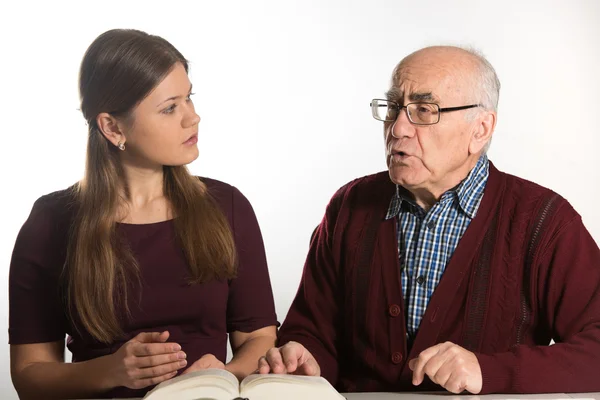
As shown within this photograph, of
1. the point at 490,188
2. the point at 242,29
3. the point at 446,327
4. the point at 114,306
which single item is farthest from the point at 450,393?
the point at 242,29

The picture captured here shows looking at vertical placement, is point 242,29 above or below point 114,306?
above

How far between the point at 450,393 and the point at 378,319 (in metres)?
0.39

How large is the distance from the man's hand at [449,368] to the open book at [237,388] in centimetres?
23

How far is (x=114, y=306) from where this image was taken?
2.79 meters

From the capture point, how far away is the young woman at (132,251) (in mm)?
2764

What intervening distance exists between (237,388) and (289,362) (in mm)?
330

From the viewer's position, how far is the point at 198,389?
2016mm

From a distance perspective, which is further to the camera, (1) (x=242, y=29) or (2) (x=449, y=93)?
(1) (x=242, y=29)

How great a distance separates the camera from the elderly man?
2.51 metres

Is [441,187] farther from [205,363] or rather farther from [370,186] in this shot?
[205,363]

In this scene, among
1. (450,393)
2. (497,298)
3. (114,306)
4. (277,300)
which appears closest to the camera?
(450,393)

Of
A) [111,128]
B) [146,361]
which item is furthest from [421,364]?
[111,128]

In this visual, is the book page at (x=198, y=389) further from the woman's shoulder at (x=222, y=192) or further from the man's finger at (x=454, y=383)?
the woman's shoulder at (x=222, y=192)

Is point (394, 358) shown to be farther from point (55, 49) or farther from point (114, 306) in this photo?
point (55, 49)
